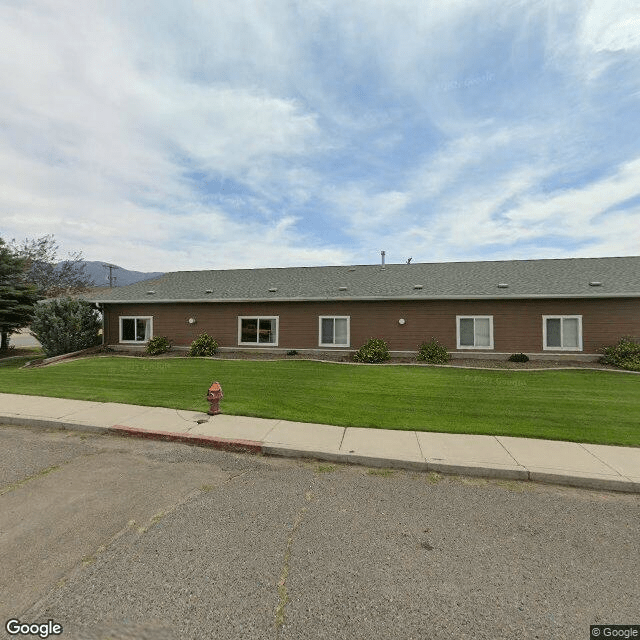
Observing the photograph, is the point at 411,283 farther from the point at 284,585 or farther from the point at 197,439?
the point at 284,585

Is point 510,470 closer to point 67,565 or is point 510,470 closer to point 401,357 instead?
point 67,565

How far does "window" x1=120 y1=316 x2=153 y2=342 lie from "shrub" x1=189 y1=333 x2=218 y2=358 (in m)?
3.28

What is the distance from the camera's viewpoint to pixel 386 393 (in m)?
9.95

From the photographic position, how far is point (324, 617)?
2.62 m

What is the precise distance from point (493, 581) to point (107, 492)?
475 centimetres

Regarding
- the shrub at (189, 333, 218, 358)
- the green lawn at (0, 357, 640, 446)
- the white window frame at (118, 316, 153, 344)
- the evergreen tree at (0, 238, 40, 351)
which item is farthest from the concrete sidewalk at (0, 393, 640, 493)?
the evergreen tree at (0, 238, 40, 351)

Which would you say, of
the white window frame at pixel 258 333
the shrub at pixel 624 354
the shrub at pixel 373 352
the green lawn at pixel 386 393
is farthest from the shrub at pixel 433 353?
the white window frame at pixel 258 333

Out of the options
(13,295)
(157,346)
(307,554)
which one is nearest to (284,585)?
(307,554)

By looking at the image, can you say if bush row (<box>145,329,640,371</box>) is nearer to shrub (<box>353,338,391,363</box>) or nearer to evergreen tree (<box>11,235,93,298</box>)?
shrub (<box>353,338,391,363</box>)

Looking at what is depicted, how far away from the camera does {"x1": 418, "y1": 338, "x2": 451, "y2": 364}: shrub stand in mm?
15211

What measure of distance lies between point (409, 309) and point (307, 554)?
14193 mm

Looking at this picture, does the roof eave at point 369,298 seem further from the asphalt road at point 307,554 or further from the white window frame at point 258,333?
the asphalt road at point 307,554

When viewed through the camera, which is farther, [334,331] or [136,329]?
[136,329]

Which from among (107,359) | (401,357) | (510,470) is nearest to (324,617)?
(510,470)
